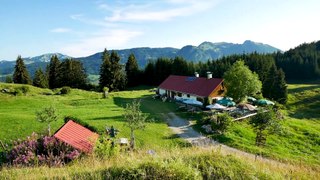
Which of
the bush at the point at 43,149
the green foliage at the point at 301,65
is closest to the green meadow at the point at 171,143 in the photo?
the bush at the point at 43,149

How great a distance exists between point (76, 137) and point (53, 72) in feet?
251

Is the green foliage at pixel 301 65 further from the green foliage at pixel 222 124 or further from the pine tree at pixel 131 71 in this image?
the green foliage at pixel 222 124

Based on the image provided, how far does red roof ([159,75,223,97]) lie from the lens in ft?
174

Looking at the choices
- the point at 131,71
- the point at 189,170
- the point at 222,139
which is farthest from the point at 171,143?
the point at 131,71

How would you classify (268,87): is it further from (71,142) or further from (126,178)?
(126,178)

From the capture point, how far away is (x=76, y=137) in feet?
63.3

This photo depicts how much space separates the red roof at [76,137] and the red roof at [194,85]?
33661 millimetres

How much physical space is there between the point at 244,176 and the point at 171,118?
3664 centimetres

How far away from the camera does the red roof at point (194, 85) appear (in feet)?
174

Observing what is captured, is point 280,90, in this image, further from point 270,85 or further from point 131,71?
point 131,71

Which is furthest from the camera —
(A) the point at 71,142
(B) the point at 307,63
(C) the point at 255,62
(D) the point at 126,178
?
(B) the point at 307,63

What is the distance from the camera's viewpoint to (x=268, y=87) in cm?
6856

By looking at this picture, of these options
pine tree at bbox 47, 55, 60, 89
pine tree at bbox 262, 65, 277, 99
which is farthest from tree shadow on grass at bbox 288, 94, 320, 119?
pine tree at bbox 47, 55, 60, 89

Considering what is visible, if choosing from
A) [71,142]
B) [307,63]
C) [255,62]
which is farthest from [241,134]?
[307,63]
